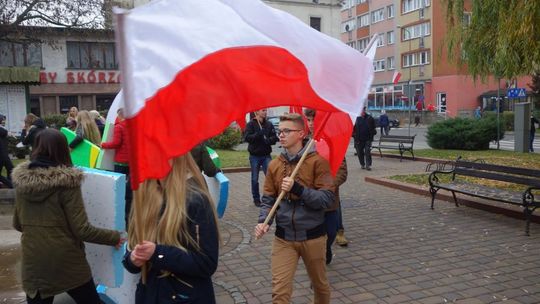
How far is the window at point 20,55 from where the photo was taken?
1430 inches

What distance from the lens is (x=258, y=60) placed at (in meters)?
3.21

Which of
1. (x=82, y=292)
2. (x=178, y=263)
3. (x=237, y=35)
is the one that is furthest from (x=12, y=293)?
(x=237, y=35)

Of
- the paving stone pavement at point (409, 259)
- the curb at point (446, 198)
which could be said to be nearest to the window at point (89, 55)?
the curb at point (446, 198)

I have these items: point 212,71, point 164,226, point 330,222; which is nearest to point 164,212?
point 164,226

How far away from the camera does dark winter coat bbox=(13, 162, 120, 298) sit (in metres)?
3.34

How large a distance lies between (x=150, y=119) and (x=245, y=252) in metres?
4.25

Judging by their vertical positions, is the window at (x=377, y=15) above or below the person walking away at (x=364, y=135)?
above

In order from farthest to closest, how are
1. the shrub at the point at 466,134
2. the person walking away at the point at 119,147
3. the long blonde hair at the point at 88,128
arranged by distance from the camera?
the shrub at the point at 466,134
the long blonde hair at the point at 88,128
the person walking away at the point at 119,147

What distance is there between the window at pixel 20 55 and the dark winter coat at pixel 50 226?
36.9 metres

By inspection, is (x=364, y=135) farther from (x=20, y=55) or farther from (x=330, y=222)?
(x=20, y=55)

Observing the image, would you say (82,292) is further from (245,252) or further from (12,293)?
(245,252)

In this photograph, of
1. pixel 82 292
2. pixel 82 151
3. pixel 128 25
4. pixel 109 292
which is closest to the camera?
pixel 128 25

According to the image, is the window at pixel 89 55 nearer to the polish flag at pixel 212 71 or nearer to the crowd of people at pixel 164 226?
the crowd of people at pixel 164 226

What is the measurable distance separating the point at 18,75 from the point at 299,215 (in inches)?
592
